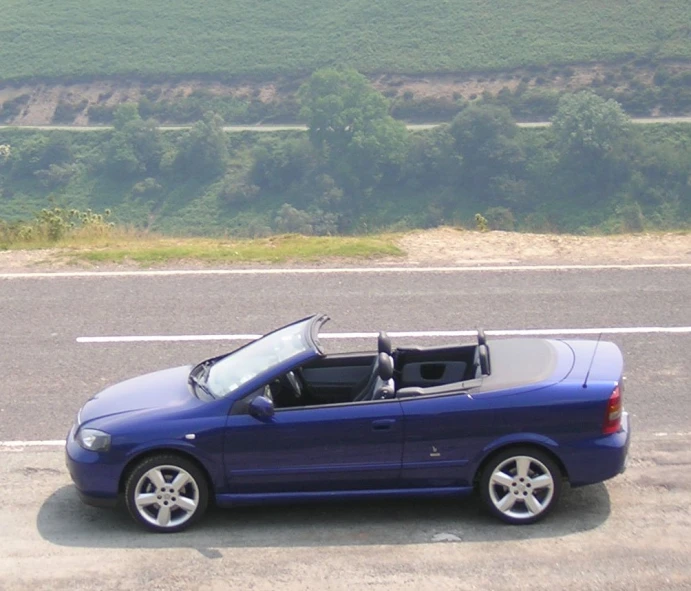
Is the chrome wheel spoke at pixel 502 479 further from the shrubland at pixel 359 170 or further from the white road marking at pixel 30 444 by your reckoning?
the shrubland at pixel 359 170

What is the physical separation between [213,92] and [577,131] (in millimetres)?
30389

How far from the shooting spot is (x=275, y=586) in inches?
231

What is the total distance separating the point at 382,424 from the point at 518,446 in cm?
87

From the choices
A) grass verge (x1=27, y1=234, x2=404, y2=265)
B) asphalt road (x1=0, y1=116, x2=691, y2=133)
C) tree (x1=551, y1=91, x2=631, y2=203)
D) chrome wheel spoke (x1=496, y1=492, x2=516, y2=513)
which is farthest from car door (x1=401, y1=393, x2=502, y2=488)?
asphalt road (x1=0, y1=116, x2=691, y2=133)

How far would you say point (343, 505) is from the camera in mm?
7016

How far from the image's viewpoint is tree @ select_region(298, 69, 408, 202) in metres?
62.3

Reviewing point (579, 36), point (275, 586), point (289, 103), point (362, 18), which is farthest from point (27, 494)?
point (362, 18)

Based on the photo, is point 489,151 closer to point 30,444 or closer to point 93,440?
point 30,444

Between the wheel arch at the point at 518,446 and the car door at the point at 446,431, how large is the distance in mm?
68

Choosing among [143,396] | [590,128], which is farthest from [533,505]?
[590,128]

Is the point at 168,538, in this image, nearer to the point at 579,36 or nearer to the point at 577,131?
the point at 577,131

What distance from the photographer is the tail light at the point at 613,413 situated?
21.1 ft

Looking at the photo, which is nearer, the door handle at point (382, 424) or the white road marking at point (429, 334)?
the door handle at point (382, 424)

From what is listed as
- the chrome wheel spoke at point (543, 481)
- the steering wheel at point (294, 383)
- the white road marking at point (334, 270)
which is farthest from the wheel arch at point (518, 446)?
the white road marking at point (334, 270)
